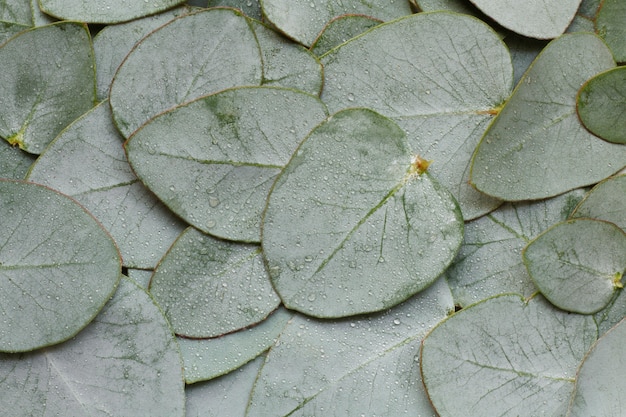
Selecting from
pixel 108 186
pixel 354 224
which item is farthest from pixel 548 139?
pixel 108 186

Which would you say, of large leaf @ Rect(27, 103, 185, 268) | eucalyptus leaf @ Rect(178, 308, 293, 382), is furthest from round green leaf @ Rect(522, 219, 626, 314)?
large leaf @ Rect(27, 103, 185, 268)

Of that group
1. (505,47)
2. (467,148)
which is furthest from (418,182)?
(505,47)

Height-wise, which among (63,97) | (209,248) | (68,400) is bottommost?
(68,400)

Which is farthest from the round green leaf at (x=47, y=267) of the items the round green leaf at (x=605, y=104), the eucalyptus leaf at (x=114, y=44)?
the round green leaf at (x=605, y=104)

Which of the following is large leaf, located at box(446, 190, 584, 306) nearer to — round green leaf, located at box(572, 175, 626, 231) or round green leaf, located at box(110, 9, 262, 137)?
round green leaf, located at box(572, 175, 626, 231)

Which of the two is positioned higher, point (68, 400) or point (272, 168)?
point (272, 168)

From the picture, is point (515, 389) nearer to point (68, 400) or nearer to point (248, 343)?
point (248, 343)
